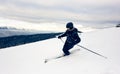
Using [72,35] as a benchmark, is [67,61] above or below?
below

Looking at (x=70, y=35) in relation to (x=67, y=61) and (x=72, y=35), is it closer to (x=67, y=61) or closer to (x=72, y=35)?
(x=72, y=35)

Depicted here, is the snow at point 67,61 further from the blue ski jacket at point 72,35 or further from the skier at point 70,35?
the blue ski jacket at point 72,35

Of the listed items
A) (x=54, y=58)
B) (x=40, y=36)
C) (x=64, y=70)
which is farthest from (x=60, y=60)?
(x=40, y=36)

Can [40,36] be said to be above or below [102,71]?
below

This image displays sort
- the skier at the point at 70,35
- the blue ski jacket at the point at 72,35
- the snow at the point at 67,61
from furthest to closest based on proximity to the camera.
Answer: the blue ski jacket at the point at 72,35 < the skier at the point at 70,35 < the snow at the point at 67,61

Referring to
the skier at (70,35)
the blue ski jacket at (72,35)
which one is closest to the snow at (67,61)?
the skier at (70,35)

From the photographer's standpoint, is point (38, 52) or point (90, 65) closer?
point (90, 65)

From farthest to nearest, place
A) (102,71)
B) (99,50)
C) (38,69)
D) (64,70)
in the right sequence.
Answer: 1. (99,50)
2. (38,69)
3. (64,70)
4. (102,71)

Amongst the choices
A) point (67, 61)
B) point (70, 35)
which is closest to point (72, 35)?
point (70, 35)

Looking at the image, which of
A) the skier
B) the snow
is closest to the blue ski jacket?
the skier

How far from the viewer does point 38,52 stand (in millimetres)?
18250

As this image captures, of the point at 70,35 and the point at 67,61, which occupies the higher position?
the point at 70,35

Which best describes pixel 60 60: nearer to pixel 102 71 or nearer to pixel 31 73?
pixel 31 73

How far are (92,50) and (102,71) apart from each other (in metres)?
4.53
